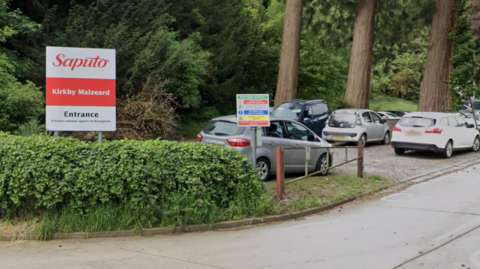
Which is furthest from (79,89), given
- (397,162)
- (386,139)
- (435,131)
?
(386,139)

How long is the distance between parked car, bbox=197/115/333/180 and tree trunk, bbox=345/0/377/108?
13.7 metres

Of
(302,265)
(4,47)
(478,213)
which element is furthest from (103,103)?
(4,47)

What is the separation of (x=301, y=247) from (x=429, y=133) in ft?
39.0

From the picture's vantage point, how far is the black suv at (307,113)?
2148cm

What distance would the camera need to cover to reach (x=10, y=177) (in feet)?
25.7

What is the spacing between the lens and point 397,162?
663 inches

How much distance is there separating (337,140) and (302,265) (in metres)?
14.5

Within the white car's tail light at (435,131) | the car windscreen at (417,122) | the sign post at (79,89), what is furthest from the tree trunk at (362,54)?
the sign post at (79,89)

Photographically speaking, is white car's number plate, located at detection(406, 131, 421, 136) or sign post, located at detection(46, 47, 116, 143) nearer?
sign post, located at detection(46, 47, 116, 143)

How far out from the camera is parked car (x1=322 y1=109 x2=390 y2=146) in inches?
811

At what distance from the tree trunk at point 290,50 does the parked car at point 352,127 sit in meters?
5.90

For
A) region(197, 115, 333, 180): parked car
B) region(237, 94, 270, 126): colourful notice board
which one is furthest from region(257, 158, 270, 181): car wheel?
region(237, 94, 270, 126): colourful notice board

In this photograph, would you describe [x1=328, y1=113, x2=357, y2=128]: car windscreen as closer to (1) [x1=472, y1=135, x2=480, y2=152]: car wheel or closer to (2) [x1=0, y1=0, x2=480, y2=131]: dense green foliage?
(1) [x1=472, y1=135, x2=480, y2=152]: car wheel

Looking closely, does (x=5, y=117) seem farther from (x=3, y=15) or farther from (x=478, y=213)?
(x=478, y=213)
